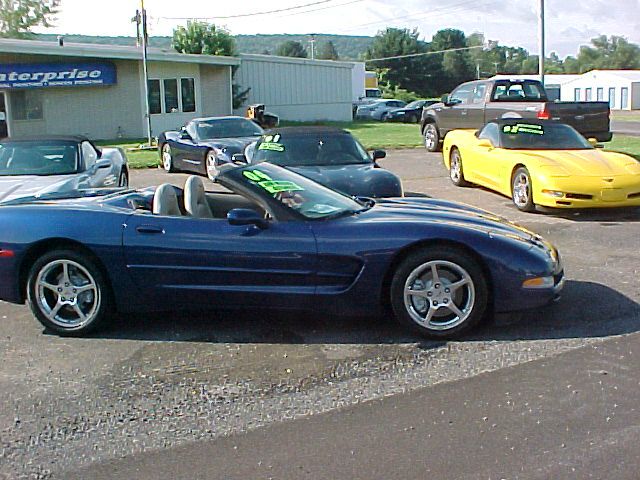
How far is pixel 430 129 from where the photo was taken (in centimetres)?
2017

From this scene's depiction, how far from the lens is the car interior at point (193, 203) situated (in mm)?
5570

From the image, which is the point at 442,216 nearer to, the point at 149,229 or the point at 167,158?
the point at 149,229

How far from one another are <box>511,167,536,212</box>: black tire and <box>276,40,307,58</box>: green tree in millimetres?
117963

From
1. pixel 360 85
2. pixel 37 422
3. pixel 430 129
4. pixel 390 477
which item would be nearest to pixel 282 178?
pixel 37 422

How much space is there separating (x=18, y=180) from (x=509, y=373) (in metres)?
6.96

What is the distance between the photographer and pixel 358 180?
31.1 ft

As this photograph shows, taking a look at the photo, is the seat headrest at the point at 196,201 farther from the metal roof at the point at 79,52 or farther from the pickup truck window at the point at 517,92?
the metal roof at the point at 79,52

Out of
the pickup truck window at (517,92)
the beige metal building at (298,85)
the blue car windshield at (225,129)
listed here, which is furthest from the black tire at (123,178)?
the beige metal building at (298,85)

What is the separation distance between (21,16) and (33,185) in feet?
191

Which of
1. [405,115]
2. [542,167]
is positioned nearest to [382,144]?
[542,167]

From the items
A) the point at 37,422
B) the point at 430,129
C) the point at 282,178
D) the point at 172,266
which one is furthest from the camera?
the point at 430,129

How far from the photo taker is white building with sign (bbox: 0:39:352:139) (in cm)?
2639

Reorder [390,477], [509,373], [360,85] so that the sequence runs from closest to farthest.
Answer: [390,477] < [509,373] < [360,85]

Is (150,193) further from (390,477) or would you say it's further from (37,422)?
(390,477)
